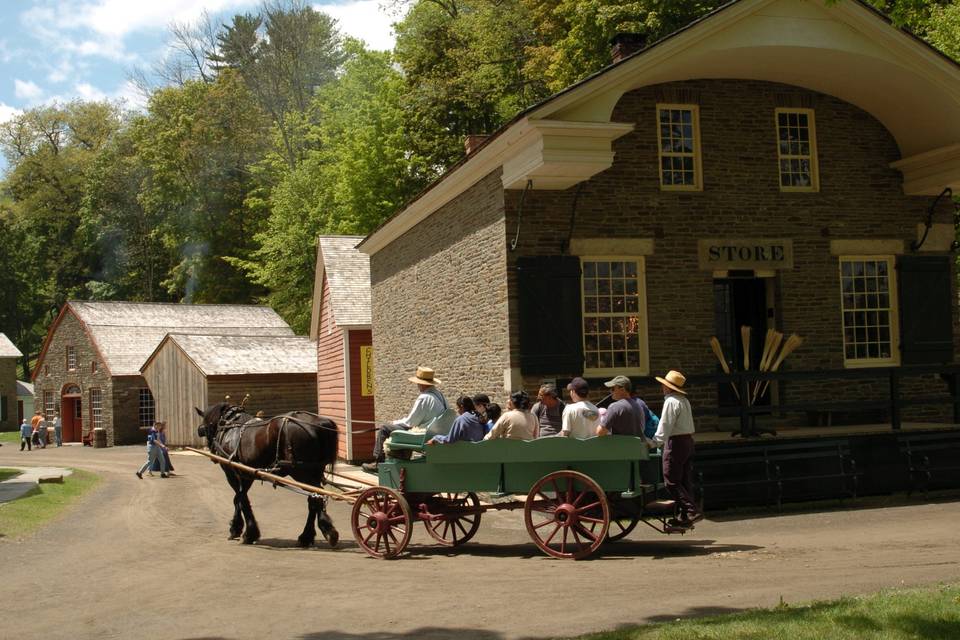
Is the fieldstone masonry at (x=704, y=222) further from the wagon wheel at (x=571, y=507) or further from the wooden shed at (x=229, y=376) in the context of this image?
the wooden shed at (x=229, y=376)

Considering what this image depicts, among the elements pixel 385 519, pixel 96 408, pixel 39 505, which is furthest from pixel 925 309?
pixel 96 408

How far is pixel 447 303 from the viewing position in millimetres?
18656

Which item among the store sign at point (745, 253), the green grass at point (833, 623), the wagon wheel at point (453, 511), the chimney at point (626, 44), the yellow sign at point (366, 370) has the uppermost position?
the chimney at point (626, 44)

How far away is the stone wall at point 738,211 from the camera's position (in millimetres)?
16047

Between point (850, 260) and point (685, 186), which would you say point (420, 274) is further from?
point (850, 260)

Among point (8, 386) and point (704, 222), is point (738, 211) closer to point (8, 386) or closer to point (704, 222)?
point (704, 222)

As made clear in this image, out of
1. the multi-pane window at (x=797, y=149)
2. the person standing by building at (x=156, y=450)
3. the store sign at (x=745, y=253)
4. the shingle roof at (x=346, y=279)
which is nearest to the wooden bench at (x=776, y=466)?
the store sign at (x=745, y=253)

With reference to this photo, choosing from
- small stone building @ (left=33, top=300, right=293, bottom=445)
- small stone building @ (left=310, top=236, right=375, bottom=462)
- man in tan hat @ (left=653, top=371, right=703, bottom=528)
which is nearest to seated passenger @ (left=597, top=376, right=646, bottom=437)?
man in tan hat @ (left=653, top=371, right=703, bottom=528)

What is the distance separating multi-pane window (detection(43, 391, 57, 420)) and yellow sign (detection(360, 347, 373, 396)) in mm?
27699

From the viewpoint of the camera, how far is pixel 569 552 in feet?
36.4

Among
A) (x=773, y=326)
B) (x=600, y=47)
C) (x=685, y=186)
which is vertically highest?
(x=600, y=47)

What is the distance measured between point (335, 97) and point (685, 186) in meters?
34.5

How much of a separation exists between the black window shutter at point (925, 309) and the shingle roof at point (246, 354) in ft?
75.3

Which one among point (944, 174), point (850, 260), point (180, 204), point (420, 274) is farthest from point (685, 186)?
point (180, 204)
